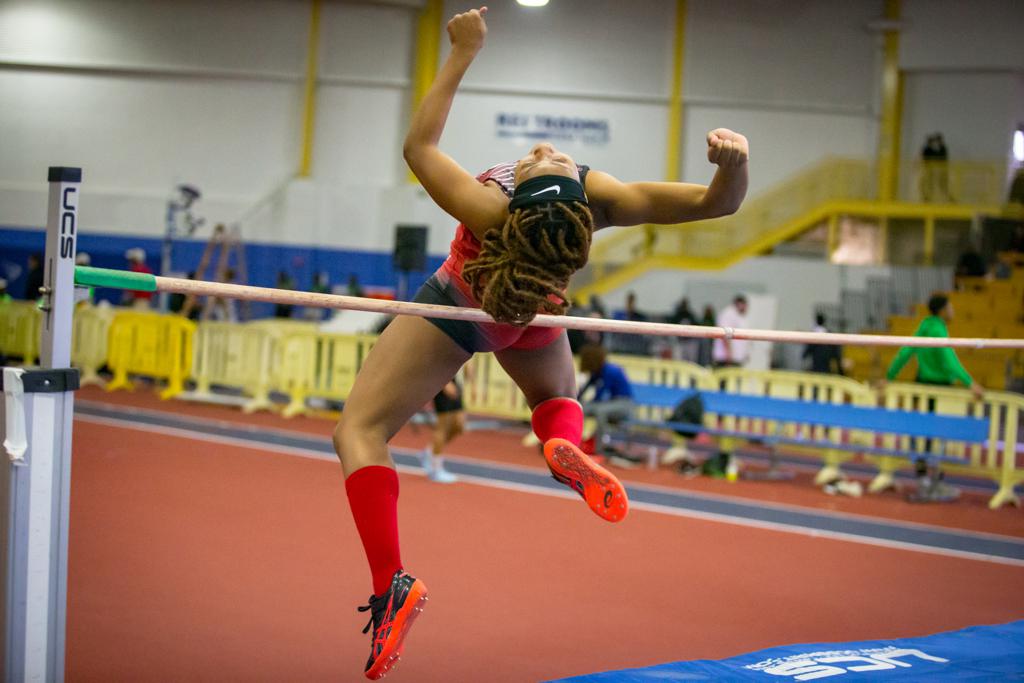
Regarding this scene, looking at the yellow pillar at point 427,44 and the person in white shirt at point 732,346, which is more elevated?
the yellow pillar at point 427,44

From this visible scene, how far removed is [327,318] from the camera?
22312 millimetres

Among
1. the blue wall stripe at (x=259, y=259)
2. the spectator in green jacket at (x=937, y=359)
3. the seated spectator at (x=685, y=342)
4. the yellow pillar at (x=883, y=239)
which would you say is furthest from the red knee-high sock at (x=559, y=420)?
the blue wall stripe at (x=259, y=259)

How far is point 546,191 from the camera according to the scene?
9.47 feet

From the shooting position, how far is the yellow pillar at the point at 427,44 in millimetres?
21766

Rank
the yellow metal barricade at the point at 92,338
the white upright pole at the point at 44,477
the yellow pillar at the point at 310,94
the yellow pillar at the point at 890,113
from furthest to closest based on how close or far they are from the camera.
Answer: the yellow pillar at the point at 310,94 < the yellow pillar at the point at 890,113 < the yellow metal barricade at the point at 92,338 < the white upright pole at the point at 44,477

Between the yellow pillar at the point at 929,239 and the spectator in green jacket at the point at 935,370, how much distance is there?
11.1 metres

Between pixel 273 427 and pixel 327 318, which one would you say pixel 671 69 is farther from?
pixel 273 427

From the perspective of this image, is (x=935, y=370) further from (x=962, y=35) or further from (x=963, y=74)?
(x=963, y=74)

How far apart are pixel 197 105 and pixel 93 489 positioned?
17348mm

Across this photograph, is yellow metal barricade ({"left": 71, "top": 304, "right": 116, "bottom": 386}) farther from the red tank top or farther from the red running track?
the red tank top

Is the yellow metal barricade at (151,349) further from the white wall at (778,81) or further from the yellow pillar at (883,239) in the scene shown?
the yellow pillar at (883,239)

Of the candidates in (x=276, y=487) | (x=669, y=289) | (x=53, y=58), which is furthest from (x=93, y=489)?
(x=53, y=58)

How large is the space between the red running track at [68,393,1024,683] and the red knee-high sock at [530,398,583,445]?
1.14 m

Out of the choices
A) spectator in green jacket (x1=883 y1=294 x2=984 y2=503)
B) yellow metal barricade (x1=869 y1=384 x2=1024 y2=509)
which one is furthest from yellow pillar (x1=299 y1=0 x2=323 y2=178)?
spectator in green jacket (x1=883 y1=294 x2=984 y2=503)
